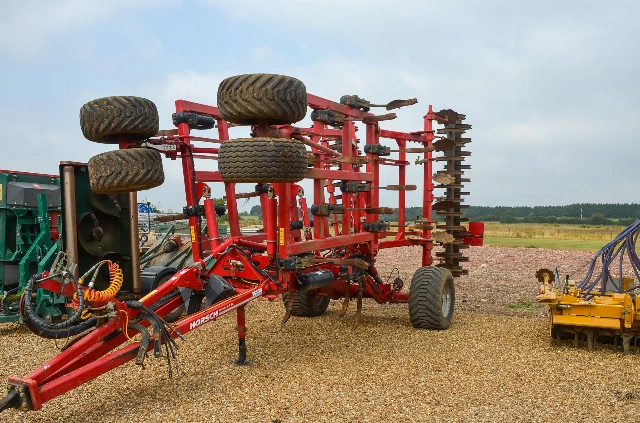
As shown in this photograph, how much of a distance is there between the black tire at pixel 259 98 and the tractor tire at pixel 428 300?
3.23 m

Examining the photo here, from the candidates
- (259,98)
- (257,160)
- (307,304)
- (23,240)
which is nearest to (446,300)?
(307,304)

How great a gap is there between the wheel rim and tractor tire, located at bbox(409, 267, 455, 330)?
4.3 inches

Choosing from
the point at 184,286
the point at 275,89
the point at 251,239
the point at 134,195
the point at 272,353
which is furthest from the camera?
the point at 134,195

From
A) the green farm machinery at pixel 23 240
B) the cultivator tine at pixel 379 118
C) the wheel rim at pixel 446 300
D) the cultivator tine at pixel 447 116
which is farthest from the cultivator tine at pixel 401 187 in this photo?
the green farm machinery at pixel 23 240

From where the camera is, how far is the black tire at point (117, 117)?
4996mm

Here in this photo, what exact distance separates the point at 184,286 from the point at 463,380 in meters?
2.68

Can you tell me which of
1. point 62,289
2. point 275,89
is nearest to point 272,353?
point 62,289

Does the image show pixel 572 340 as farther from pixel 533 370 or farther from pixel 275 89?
pixel 275 89

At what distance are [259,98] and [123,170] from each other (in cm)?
126

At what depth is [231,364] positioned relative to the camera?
585cm

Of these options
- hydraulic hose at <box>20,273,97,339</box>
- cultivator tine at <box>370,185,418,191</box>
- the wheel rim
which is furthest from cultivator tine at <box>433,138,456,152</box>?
hydraulic hose at <box>20,273,97,339</box>

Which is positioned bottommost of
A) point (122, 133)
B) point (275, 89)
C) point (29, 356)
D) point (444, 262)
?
point (29, 356)

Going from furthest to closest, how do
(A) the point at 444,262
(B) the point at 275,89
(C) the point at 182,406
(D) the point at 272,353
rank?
(A) the point at 444,262
(D) the point at 272,353
(B) the point at 275,89
(C) the point at 182,406

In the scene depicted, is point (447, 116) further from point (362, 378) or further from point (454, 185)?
point (362, 378)
